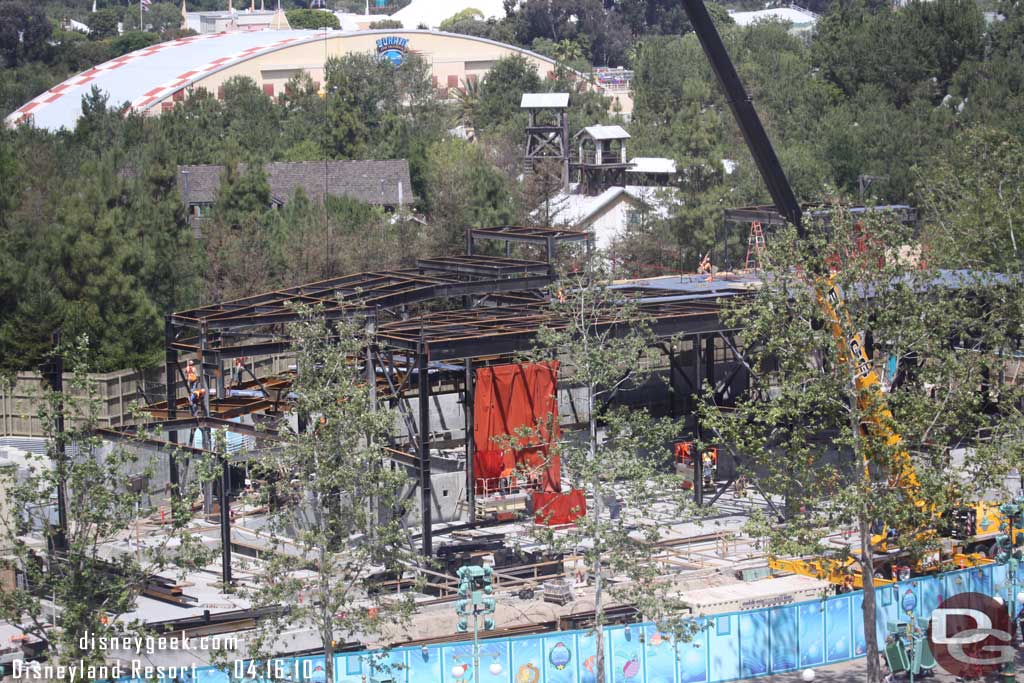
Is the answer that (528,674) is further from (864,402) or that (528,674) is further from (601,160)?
(601,160)

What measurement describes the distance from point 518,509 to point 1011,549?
647 inches

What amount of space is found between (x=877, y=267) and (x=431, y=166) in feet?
219

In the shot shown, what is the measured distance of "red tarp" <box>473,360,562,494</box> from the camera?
4294cm

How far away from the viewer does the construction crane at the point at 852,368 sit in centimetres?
2730

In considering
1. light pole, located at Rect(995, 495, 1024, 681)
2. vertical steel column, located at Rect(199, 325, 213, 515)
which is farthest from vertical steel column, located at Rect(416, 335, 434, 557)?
light pole, located at Rect(995, 495, 1024, 681)

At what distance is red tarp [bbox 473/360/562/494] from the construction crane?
840 cm

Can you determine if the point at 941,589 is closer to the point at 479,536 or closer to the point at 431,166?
the point at 479,536

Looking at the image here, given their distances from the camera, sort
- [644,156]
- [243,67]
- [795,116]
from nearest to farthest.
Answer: [644,156], [795,116], [243,67]

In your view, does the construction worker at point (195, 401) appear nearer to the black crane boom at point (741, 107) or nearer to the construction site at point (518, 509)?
the construction site at point (518, 509)

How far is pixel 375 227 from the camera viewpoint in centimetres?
7119

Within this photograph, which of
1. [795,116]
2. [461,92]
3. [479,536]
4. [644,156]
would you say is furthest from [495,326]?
[461,92]

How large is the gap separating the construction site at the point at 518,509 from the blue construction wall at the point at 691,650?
5 centimetres

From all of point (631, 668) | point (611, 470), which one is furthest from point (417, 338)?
point (611, 470)

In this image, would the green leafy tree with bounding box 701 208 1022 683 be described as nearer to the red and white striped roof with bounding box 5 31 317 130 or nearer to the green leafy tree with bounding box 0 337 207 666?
the green leafy tree with bounding box 0 337 207 666
